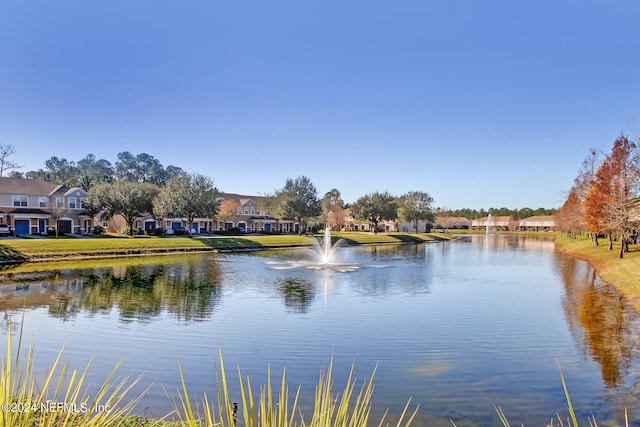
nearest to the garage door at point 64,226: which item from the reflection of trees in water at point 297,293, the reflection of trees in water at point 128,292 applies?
the reflection of trees in water at point 128,292

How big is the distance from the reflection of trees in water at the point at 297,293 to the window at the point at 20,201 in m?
48.1

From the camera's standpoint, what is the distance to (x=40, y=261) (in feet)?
114

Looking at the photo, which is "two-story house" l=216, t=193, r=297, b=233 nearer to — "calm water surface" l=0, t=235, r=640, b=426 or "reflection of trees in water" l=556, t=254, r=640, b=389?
"calm water surface" l=0, t=235, r=640, b=426

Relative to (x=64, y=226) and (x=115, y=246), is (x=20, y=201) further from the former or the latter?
(x=115, y=246)

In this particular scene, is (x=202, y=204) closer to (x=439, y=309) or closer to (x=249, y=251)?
(x=249, y=251)

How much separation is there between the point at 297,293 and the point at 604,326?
12421mm

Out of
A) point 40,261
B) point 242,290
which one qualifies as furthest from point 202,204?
point 242,290

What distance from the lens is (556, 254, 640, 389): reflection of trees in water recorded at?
11.3 meters

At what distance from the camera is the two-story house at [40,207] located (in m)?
55.3

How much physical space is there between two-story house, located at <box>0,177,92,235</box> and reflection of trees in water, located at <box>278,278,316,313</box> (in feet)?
139

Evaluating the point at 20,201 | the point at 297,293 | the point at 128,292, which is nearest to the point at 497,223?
the point at 20,201

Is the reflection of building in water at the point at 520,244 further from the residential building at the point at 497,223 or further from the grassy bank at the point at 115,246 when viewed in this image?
the residential building at the point at 497,223

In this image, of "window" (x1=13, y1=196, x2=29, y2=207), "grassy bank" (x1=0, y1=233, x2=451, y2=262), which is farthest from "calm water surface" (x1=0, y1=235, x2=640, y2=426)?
"window" (x1=13, y1=196, x2=29, y2=207)

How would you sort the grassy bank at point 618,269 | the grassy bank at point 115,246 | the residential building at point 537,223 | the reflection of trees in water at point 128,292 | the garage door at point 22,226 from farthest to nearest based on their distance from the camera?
the residential building at point 537,223
the garage door at point 22,226
the grassy bank at point 115,246
the grassy bank at point 618,269
the reflection of trees in water at point 128,292
